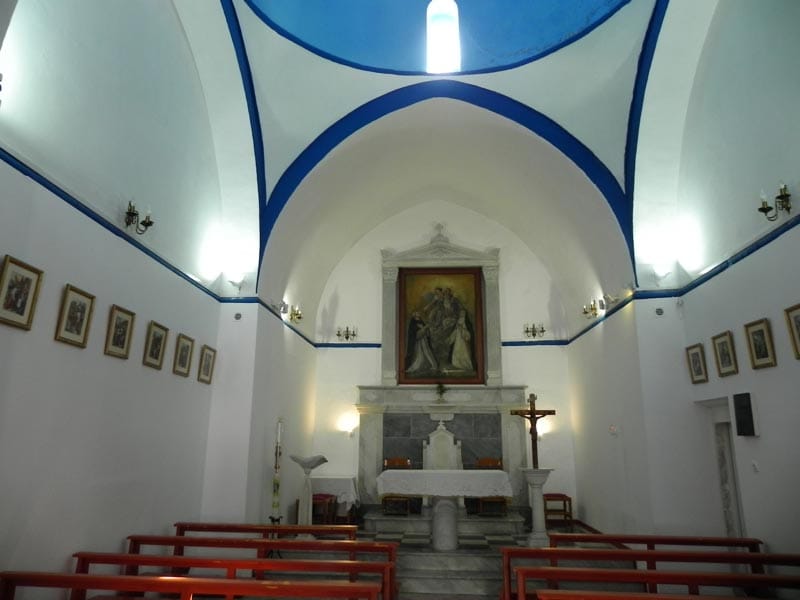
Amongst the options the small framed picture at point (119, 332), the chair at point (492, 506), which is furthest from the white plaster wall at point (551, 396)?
the small framed picture at point (119, 332)

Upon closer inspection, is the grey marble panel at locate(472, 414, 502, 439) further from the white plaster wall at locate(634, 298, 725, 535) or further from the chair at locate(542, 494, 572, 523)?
the white plaster wall at locate(634, 298, 725, 535)

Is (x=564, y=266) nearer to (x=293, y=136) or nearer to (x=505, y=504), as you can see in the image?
(x=505, y=504)

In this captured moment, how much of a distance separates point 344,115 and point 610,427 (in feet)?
20.7

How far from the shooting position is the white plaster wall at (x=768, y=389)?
541 centimetres

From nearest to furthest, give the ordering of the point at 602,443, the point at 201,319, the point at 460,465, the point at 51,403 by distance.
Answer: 1. the point at 51,403
2. the point at 201,319
3. the point at 602,443
4. the point at 460,465

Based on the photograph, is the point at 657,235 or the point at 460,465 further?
the point at 460,465

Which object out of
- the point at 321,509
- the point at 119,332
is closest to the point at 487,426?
the point at 321,509

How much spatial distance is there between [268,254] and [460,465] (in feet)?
19.0

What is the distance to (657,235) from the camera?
25.7ft

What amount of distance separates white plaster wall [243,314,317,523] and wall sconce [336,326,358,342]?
0.77 metres

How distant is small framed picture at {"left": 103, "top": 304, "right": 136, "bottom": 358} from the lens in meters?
5.31

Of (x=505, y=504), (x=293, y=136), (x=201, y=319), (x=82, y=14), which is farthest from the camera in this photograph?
(x=505, y=504)

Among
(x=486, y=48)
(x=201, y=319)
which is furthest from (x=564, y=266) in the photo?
(x=201, y=319)

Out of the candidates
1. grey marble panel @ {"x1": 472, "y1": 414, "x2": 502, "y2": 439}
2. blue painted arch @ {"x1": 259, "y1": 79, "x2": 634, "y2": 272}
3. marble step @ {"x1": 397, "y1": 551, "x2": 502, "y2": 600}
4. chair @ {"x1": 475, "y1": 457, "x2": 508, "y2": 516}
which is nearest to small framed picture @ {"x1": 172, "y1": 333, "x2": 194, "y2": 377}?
blue painted arch @ {"x1": 259, "y1": 79, "x2": 634, "y2": 272}
